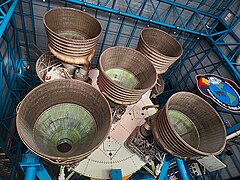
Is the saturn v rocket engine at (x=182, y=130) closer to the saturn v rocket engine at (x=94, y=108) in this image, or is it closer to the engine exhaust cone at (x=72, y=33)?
the saturn v rocket engine at (x=94, y=108)

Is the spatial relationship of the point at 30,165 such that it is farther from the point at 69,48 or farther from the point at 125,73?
the point at 125,73

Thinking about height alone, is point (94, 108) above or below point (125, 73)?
above

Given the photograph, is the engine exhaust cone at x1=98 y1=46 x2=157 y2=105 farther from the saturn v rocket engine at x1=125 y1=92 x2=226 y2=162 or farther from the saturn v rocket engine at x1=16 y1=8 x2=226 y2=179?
the saturn v rocket engine at x1=125 y1=92 x2=226 y2=162

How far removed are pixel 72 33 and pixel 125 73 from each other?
293 centimetres

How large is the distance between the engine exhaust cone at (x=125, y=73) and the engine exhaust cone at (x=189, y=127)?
1.09 m

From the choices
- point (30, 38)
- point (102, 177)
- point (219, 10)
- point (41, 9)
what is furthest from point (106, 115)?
point (219, 10)

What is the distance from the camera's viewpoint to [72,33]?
8383 millimetres

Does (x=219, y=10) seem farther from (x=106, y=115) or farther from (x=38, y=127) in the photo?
(x=38, y=127)

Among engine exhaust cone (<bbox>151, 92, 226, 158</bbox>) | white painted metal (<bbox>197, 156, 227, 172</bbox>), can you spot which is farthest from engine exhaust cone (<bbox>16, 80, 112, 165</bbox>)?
white painted metal (<bbox>197, 156, 227, 172</bbox>)

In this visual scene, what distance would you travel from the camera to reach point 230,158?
43.5 ft

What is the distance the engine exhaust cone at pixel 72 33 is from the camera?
6732mm

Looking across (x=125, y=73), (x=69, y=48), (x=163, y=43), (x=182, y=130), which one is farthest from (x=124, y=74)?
(x=182, y=130)

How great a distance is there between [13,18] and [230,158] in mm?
16696

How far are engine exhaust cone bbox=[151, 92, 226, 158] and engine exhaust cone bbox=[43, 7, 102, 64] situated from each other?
348 centimetres
